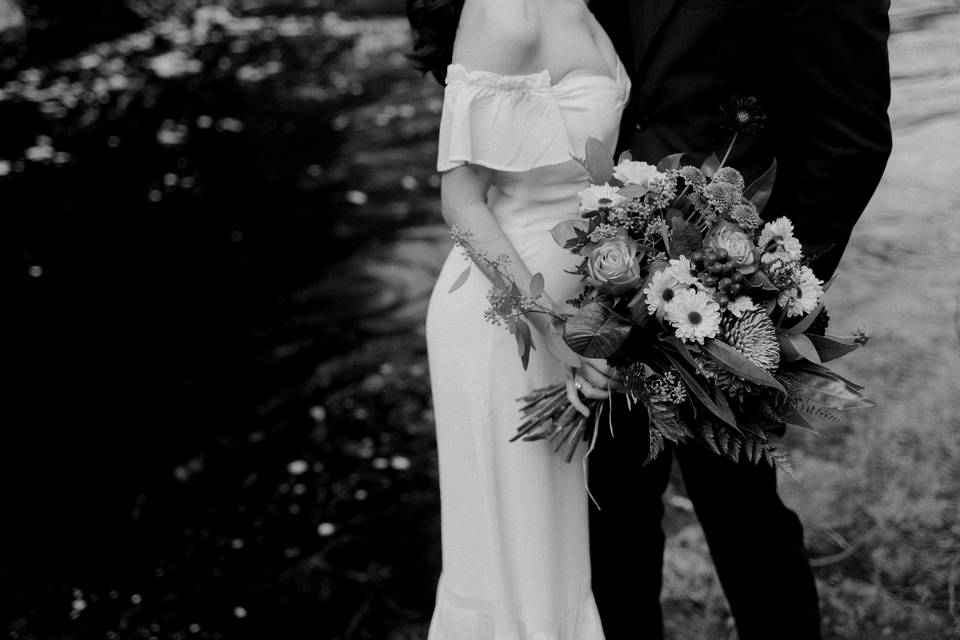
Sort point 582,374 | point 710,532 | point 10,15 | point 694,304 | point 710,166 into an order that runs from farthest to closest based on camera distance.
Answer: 1. point 10,15
2. point 710,532
3. point 582,374
4. point 710,166
5. point 694,304

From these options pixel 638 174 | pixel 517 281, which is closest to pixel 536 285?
pixel 517 281

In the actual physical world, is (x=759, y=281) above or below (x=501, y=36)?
below

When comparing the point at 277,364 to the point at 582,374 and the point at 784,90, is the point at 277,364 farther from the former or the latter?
the point at 784,90

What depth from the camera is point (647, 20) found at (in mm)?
2004

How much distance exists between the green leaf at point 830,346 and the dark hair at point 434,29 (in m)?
0.97

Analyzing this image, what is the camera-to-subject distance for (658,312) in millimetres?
1704

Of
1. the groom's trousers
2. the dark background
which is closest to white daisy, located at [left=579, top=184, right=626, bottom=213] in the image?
the groom's trousers

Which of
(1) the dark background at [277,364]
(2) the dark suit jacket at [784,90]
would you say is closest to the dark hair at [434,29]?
(2) the dark suit jacket at [784,90]

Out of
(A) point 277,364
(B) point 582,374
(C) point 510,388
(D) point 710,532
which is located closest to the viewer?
(B) point 582,374

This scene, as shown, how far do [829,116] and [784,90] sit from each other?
0.11 m

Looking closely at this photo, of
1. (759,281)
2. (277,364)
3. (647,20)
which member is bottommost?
(277,364)

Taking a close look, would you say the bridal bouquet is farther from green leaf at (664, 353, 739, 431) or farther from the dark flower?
the dark flower

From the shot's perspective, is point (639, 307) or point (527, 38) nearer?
point (639, 307)

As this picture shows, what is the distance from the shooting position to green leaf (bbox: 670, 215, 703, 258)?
171cm
